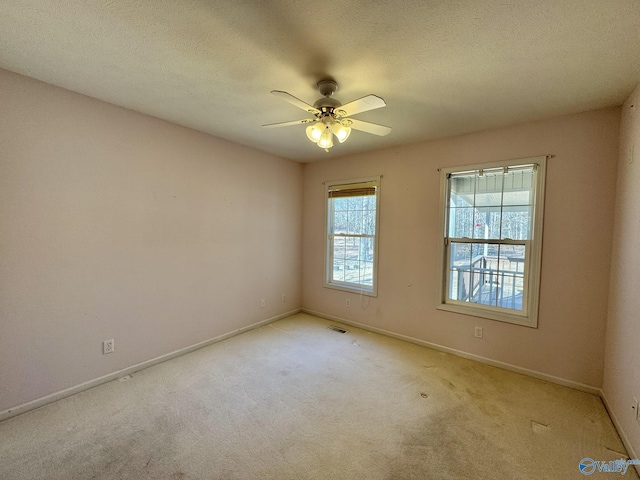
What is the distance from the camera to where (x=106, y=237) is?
2.37 meters

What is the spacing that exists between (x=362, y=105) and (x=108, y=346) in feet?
9.29

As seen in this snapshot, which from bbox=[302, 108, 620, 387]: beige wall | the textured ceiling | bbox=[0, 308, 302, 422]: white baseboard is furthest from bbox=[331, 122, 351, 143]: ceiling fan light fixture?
bbox=[0, 308, 302, 422]: white baseboard

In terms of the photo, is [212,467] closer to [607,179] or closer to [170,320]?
[170,320]

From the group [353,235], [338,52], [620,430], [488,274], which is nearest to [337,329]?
[353,235]

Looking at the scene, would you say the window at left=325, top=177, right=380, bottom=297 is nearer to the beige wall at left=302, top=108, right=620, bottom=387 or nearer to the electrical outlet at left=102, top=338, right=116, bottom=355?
the beige wall at left=302, top=108, right=620, bottom=387

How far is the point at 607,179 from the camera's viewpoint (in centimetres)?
226

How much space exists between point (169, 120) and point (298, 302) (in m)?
3.01

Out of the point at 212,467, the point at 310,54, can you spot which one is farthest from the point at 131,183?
the point at 212,467

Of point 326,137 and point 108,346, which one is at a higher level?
point 326,137

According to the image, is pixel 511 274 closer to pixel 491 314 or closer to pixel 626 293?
pixel 491 314

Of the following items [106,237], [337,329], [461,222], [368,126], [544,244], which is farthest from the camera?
[337,329]

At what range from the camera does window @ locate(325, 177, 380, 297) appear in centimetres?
370

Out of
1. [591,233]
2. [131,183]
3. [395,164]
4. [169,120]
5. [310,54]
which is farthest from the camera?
[395,164]

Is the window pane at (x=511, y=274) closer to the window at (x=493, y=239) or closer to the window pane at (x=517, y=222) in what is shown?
the window at (x=493, y=239)
